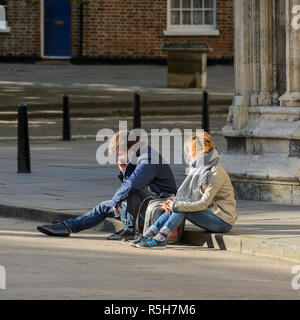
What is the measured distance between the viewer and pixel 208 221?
9.53m

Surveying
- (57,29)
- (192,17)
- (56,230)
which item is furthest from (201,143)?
(192,17)

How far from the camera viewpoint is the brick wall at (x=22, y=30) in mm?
35250

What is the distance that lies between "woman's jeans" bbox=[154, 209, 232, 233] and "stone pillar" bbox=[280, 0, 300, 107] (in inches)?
114

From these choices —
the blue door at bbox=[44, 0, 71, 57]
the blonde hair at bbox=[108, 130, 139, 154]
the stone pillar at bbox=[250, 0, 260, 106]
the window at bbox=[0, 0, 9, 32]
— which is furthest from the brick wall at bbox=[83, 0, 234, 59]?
the blonde hair at bbox=[108, 130, 139, 154]

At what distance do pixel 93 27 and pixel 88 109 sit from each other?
34.8 feet

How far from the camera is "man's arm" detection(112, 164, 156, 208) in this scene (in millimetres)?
9867

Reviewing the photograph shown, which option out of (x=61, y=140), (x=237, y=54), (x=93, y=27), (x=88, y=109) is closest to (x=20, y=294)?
(x=237, y=54)

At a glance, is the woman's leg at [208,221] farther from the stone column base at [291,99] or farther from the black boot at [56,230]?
the stone column base at [291,99]

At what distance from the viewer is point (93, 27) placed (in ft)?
116

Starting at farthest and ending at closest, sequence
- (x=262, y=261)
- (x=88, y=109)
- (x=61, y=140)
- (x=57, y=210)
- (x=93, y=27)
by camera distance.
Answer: (x=93, y=27) → (x=88, y=109) → (x=61, y=140) → (x=57, y=210) → (x=262, y=261)

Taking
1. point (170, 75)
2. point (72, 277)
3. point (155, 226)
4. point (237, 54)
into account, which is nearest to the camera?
point (72, 277)

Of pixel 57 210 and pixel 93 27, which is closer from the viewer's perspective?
pixel 57 210

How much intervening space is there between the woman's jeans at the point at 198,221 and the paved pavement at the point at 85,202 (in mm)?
88
